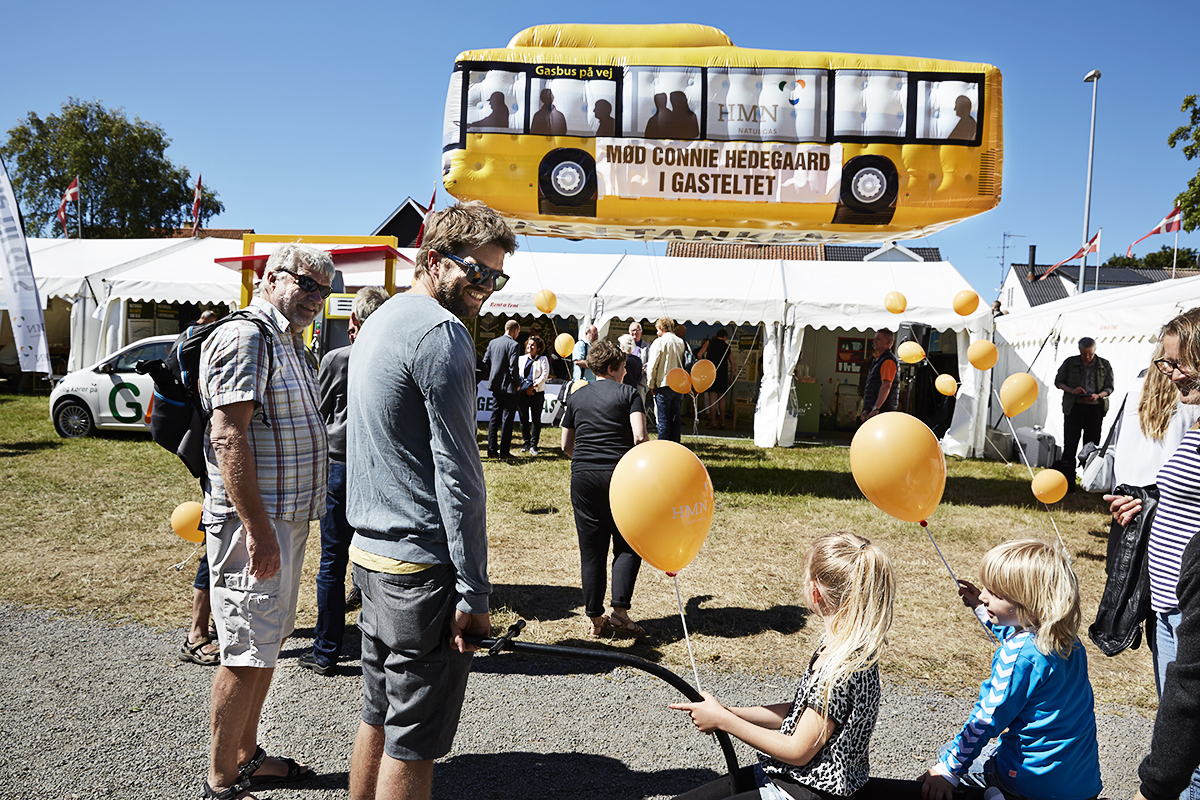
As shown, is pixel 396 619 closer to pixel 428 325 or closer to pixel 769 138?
pixel 428 325

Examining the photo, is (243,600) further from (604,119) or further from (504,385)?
(504,385)

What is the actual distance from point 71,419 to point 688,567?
9.59 meters

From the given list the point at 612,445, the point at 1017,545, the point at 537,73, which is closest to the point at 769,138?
the point at 537,73

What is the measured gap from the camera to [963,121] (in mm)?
7297

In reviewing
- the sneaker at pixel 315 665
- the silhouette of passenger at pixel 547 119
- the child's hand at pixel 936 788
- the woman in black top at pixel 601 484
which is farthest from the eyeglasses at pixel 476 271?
the silhouette of passenger at pixel 547 119

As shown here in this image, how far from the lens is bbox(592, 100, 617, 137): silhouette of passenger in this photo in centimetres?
736

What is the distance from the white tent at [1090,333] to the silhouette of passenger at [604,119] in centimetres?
656

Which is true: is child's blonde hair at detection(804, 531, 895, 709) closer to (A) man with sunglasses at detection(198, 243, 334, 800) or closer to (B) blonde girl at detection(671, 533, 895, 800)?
(B) blonde girl at detection(671, 533, 895, 800)

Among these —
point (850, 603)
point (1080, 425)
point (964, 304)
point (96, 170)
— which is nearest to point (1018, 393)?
point (964, 304)

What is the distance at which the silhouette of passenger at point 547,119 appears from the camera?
736 cm

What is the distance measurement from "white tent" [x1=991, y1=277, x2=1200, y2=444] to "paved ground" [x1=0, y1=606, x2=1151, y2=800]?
6.95m

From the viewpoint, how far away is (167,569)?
4.88 m

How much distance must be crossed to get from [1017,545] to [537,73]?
6809 mm

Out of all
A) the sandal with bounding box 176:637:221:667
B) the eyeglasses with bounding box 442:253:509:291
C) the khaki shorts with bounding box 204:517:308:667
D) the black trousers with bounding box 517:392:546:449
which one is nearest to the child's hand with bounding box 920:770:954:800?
the eyeglasses with bounding box 442:253:509:291
